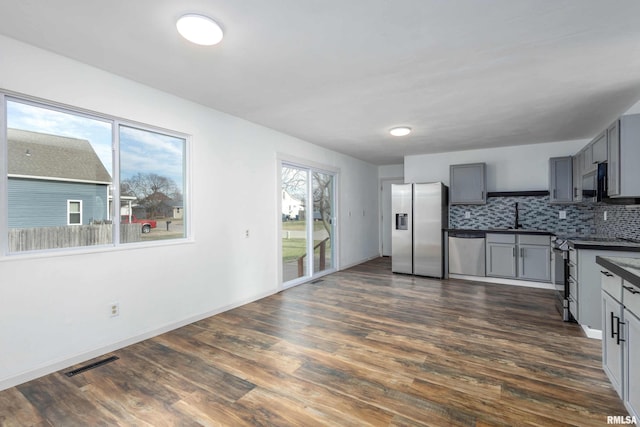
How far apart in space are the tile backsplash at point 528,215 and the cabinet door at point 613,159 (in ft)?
7.10

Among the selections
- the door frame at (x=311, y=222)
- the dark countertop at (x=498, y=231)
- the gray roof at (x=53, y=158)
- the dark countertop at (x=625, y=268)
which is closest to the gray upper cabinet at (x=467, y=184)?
the dark countertop at (x=498, y=231)

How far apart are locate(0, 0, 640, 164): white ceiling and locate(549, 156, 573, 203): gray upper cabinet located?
43.3 inches

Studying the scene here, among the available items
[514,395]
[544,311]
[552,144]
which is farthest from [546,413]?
[552,144]

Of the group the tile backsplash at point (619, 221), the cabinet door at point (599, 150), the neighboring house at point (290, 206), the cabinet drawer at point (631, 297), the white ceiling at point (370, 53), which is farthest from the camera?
the neighboring house at point (290, 206)

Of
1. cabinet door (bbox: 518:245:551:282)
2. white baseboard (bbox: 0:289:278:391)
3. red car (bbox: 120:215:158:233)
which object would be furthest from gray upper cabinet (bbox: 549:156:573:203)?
red car (bbox: 120:215:158:233)

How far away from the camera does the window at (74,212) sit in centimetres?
253

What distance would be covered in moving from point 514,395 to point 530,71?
2562mm

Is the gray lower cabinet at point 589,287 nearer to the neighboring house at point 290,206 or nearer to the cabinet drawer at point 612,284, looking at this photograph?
the cabinet drawer at point 612,284

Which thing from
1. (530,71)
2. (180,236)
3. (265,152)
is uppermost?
(530,71)

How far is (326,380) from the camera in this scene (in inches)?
88.5

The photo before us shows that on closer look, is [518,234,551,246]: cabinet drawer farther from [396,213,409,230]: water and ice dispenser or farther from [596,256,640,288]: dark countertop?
[596,256,640,288]: dark countertop

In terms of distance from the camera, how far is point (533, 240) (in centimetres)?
487

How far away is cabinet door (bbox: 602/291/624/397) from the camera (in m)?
1.87

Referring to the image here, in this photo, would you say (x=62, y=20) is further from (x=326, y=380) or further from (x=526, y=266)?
(x=526, y=266)
